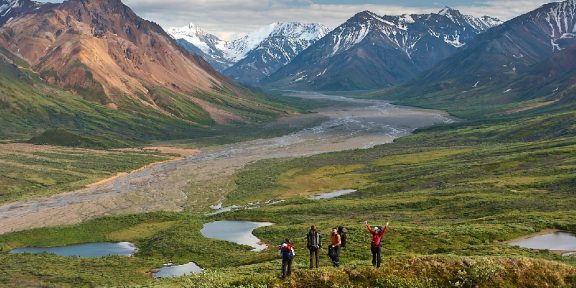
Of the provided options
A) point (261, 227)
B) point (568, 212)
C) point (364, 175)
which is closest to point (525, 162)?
point (364, 175)

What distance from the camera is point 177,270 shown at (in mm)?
94500

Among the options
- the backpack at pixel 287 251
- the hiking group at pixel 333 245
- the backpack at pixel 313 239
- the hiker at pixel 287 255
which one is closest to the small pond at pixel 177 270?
the hiking group at pixel 333 245

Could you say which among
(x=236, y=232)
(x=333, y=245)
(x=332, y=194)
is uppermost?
(x=333, y=245)

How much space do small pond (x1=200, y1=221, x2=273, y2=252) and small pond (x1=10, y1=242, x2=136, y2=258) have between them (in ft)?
50.2

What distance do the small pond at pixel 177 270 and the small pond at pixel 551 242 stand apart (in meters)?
46.9

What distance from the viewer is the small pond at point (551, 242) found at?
3211 inches

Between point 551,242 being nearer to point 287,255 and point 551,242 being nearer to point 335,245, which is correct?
point 335,245

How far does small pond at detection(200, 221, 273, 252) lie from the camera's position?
370ft

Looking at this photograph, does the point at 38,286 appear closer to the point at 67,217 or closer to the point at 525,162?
the point at 67,217

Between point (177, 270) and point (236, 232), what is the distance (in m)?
29.0

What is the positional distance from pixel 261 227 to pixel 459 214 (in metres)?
39.3

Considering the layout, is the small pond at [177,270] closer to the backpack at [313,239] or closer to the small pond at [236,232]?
the small pond at [236,232]

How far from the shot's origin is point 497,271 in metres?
48.5

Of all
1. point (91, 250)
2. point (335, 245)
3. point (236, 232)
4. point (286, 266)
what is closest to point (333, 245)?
point (335, 245)
